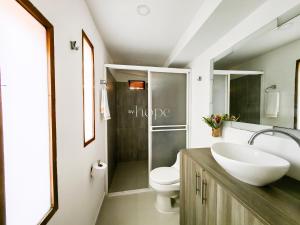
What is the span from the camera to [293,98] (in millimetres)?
945

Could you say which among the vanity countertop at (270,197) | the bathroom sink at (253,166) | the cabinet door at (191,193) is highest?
the bathroom sink at (253,166)

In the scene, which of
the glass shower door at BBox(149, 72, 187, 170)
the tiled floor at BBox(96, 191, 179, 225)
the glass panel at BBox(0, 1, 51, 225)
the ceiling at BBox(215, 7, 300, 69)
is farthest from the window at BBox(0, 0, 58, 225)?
the glass shower door at BBox(149, 72, 187, 170)

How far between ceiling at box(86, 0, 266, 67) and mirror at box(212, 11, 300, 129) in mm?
299

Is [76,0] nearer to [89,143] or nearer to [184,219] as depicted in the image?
[89,143]

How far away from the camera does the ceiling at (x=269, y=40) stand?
0.93 metres

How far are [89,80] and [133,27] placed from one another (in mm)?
886

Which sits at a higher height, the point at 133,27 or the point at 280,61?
the point at 133,27

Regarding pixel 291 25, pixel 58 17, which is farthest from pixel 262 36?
pixel 58 17

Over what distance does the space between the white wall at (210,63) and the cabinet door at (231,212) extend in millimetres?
608

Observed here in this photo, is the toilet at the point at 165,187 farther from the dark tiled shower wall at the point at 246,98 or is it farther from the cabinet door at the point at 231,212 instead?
the dark tiled shower wall at the point at 246,98

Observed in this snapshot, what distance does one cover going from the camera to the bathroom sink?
72cm

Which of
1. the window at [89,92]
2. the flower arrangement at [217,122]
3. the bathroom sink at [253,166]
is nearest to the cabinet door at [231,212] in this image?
the bathroom sink at [253,166]

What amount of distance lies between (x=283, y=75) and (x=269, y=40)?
0.32 meters

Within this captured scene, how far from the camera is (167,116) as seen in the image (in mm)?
2486
